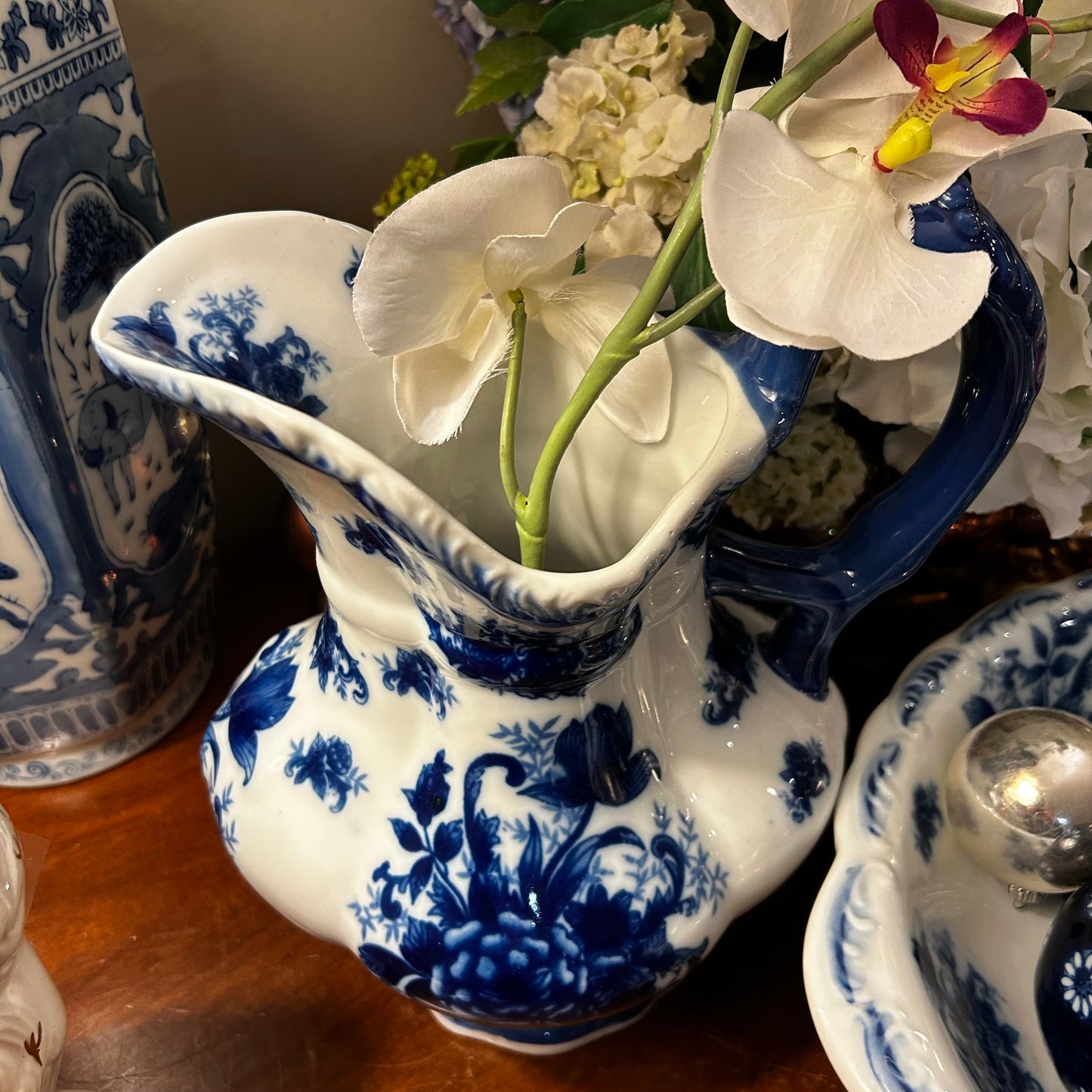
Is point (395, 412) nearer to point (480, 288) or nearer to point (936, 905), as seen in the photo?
point (480, 288)

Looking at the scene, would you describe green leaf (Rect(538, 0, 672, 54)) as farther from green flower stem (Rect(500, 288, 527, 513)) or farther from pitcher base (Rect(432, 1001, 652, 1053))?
pitcher base (Rect(432, 1001, 652, 1053))

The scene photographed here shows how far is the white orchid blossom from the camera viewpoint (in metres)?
0.18

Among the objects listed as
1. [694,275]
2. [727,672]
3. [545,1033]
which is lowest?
[545,1033]

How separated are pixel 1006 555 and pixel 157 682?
1.21 ft

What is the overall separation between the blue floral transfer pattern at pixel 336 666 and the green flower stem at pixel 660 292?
76 millimetres

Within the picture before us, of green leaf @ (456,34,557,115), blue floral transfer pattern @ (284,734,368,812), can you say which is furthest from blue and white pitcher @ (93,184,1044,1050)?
green leaf @ (456,34,557,115)

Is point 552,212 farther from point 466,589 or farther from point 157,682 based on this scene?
point 157,682

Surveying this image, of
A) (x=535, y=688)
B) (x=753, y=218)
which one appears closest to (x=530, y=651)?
(x=535, y=688)

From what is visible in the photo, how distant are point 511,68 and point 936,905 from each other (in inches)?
12.5

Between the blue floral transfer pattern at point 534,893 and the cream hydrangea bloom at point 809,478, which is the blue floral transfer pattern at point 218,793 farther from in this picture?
A: the cream hydrangea bloom at point 809,478

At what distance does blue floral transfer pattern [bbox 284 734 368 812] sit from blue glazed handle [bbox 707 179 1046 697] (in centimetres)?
12

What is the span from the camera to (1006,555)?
0.46m

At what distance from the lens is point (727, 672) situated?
1.10ft

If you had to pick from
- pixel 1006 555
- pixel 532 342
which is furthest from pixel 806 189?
pixel 1006 555
